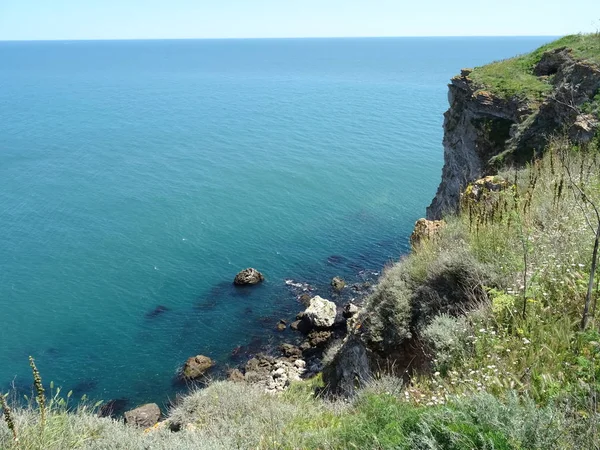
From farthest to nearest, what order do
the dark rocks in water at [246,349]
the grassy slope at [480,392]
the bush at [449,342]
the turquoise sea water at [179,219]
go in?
1. the turquoise sea water at [179,219]
2. the dark rocks in water at [246,349]
3. the bush at [449,342]
4. the grassy slope at [480,392]

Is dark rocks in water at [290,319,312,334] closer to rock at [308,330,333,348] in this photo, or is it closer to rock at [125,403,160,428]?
rock at [308,330,333,348]

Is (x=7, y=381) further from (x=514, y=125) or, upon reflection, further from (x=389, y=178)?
(x=389, y=178)

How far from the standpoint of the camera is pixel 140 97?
101m

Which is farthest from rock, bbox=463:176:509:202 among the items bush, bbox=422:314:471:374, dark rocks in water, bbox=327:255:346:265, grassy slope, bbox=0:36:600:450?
dark rocks in water, bbox=327:255:346:265

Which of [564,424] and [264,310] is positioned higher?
[564,424]

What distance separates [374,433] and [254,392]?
5.07 meters

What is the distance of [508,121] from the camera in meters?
23.0

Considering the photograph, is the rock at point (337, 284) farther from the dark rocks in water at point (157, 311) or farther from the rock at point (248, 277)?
the dark rocks in water at point (157, 311)

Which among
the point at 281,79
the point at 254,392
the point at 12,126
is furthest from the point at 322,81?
the point at 254,392

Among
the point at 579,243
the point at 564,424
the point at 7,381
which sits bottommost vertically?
the point at 7,381

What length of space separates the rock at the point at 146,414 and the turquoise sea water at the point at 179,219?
5.69ft

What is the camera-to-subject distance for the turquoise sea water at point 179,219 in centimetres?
2722

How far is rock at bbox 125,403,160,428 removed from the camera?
20016 mm

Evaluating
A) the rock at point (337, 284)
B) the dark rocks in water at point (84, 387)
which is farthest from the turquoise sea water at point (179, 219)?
the rock at point (337, 284)
